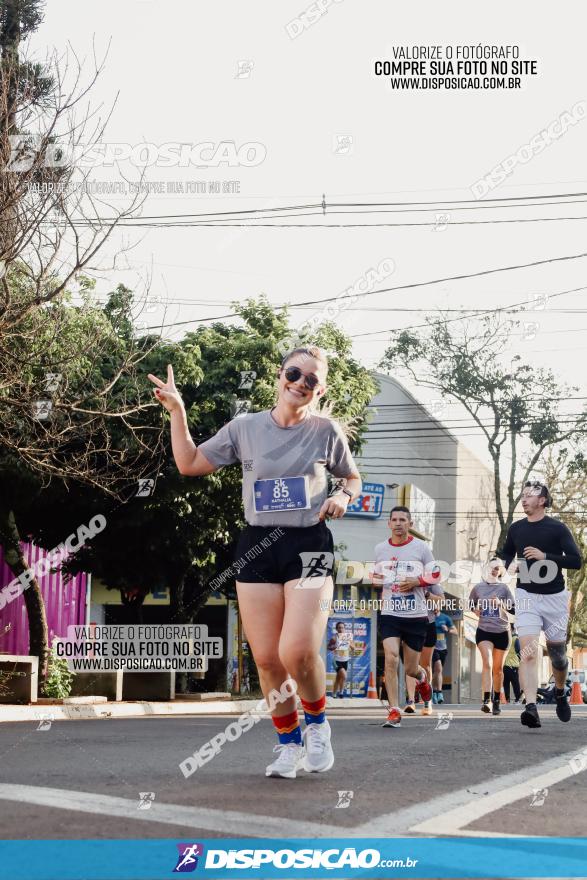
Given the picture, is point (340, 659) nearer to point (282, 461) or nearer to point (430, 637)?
point (430, 637)

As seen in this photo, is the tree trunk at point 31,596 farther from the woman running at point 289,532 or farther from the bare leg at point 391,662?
the woman running at point 289,532

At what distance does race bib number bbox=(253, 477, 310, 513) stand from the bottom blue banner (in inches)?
84.6

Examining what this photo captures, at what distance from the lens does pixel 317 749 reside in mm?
5695

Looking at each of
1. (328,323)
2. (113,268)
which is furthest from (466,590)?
(113,268)

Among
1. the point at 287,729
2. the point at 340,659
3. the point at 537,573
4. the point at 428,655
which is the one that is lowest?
the point at 340,659

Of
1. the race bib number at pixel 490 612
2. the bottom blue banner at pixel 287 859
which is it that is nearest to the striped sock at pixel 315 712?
the bottom blue banner at pixel 287 859

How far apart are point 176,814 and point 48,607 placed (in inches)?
848

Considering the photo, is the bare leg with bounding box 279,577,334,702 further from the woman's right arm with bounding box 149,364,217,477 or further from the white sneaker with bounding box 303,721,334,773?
the woman's right arm with bounding box 149,364,217,477

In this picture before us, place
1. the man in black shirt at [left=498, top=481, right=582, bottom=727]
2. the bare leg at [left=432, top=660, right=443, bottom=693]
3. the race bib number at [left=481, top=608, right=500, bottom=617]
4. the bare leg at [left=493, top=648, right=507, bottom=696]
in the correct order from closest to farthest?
the man in black shirt at [left=498, top=481, right=582, bottom=727]
the race bib number at [left=481, top=608, right=500, bottom=617]
the bare leg at [left=493, top=648, right=507, bottom=696]
the bare leg at [left=432, top=660, right=443, bottom=693]

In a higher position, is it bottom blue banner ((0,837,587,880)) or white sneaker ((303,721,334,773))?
bottom blue banner ((0,837,587,880))

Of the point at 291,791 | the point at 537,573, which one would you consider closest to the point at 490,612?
the point at 537,573

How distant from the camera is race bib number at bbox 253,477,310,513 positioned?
5.72 m

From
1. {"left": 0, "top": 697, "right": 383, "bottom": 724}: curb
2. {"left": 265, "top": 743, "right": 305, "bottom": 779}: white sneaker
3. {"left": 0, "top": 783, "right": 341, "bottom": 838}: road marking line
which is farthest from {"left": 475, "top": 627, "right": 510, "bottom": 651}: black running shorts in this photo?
{"left": 0, "top": 783, "right": 341, "bottom": 838}: road marking line

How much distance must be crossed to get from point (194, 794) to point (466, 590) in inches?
1784
